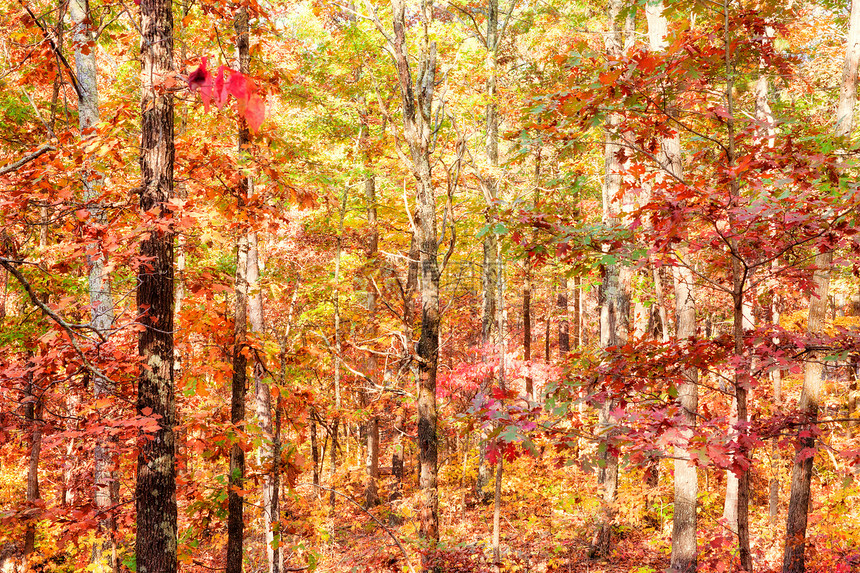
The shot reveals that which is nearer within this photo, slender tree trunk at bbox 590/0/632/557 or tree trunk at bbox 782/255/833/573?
tree trunk at bbox 782/255/833/573

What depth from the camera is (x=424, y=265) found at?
6.20m

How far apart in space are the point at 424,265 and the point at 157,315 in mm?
2981

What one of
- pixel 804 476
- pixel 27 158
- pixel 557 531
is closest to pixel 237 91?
pixel 27 158

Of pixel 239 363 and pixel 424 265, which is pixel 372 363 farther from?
pixel 424 265

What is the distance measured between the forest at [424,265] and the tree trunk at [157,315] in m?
0.02

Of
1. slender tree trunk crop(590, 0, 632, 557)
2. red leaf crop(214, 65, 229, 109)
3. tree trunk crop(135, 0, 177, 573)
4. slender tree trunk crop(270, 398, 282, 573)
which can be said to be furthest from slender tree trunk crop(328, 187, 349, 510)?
red leaf crop(214, 65, 229, 109)

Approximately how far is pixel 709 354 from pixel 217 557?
40.7 feet

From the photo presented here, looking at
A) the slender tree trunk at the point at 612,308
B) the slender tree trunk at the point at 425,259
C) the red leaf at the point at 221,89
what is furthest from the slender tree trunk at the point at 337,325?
the red leaf at the point at 221,89

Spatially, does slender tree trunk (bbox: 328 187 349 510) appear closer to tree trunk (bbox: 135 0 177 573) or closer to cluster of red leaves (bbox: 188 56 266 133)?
tree trunk (bbox: 135 0 177 573)

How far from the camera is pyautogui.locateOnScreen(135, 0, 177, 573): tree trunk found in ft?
13.8

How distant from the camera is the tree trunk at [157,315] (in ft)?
13.8

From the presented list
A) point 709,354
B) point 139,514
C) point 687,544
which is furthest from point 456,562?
point 709,354

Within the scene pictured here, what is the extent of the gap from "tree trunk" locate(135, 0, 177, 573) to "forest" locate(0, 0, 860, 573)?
0.9 inches

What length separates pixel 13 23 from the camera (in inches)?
176
